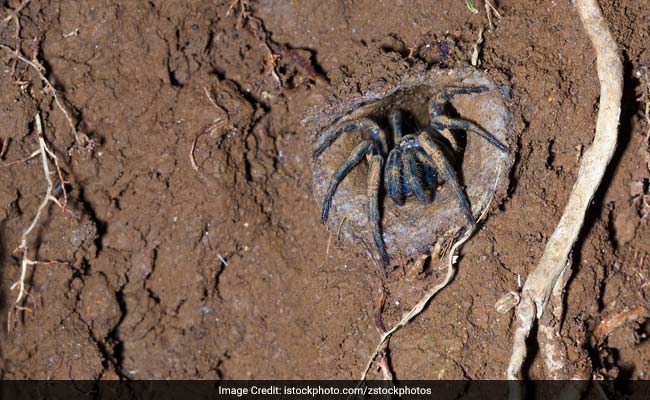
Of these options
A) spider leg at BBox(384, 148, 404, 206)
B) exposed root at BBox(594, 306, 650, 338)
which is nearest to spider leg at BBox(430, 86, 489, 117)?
spider leg at BBox(384, 148, 404, 206)

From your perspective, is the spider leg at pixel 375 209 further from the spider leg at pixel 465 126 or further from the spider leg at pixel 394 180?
the spider leg at pixel 465 126

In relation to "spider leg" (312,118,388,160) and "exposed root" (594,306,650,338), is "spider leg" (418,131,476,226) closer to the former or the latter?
"spider leg" (312,118,388,160)

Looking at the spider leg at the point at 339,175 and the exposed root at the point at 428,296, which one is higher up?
the spider leg at the point at 339,175

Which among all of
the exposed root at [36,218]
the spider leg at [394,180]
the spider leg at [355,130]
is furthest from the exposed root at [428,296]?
the exposed root at [36,218]

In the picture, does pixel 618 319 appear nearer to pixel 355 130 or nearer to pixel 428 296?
pixel 428 296

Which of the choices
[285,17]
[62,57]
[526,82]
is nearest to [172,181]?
[62,57]

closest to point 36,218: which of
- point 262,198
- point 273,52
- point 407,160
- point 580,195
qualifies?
point 262,198

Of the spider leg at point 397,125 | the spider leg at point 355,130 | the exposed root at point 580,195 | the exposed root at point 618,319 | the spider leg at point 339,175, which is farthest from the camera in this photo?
the spider leg at point 397,125
